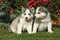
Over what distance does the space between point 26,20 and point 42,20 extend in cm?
65

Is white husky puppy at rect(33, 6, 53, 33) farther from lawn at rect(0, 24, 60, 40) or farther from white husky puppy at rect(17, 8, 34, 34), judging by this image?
lawn at rect(0, 24, 60, 40)

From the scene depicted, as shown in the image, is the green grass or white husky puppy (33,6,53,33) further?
white husky puppy (33,6,53,33)

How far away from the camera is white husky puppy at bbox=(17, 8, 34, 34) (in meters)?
Result: 11.2

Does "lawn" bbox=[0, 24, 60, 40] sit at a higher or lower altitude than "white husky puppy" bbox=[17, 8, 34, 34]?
lower

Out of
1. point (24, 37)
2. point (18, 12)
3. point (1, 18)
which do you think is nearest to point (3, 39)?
point (24, 37)

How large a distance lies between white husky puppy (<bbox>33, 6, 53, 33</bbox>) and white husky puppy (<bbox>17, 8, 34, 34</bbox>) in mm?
232

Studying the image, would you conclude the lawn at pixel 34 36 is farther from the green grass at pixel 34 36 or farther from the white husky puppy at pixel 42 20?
the white husky puppy at pixel 42 20

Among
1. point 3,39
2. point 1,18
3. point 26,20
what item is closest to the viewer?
point 3,39

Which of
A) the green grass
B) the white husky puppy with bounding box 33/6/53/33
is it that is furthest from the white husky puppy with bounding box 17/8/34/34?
the green grass

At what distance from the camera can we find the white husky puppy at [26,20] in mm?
11195

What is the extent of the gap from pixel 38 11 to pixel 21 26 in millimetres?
887

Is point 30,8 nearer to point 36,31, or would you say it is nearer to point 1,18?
point 36,31

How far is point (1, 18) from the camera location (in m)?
15.8

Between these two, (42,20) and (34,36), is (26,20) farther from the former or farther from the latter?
(34,36)
